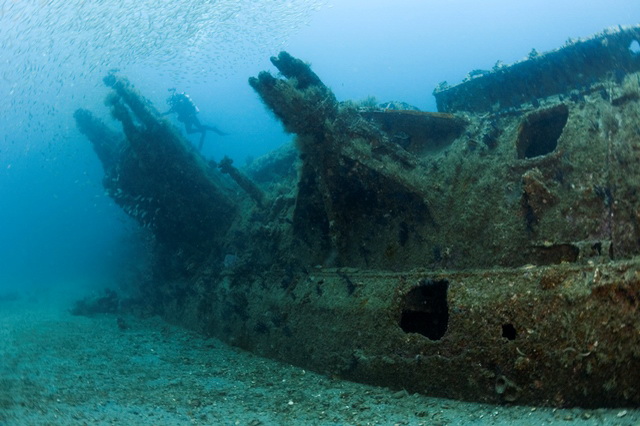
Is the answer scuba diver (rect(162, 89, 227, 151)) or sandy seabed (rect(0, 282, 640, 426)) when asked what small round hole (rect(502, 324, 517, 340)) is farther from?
scuba diver (rect(162, 89, 227, 151))

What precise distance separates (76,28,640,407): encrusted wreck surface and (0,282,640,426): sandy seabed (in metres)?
0.29

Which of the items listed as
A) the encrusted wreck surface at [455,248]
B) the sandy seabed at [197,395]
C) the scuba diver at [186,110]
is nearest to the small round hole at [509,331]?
the encrusted wreck surface at [455,248]

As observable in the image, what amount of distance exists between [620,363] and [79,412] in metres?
5.90

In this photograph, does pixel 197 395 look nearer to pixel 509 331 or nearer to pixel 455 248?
pixel 509 331

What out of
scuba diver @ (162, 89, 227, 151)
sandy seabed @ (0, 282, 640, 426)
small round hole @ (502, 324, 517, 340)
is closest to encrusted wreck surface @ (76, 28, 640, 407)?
small round hole @ (502, 324, 517, 340)

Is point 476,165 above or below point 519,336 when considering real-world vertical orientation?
above

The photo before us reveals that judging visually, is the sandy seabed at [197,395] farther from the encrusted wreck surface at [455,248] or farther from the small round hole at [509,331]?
the small round hole at [509,331]

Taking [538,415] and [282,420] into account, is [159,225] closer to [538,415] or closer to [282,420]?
[282,420]

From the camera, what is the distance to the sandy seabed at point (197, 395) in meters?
4.25

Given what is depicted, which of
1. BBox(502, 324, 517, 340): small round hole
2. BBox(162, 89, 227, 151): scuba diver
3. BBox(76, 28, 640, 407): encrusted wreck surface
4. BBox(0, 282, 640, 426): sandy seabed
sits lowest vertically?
BBox(0, 282, 640, 426): sandy seabed

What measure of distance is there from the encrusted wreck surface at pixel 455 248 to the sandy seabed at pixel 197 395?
0.29m

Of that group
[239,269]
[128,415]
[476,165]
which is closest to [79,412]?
[128,415]

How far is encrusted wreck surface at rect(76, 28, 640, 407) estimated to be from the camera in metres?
4.29

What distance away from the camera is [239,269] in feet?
29.0
